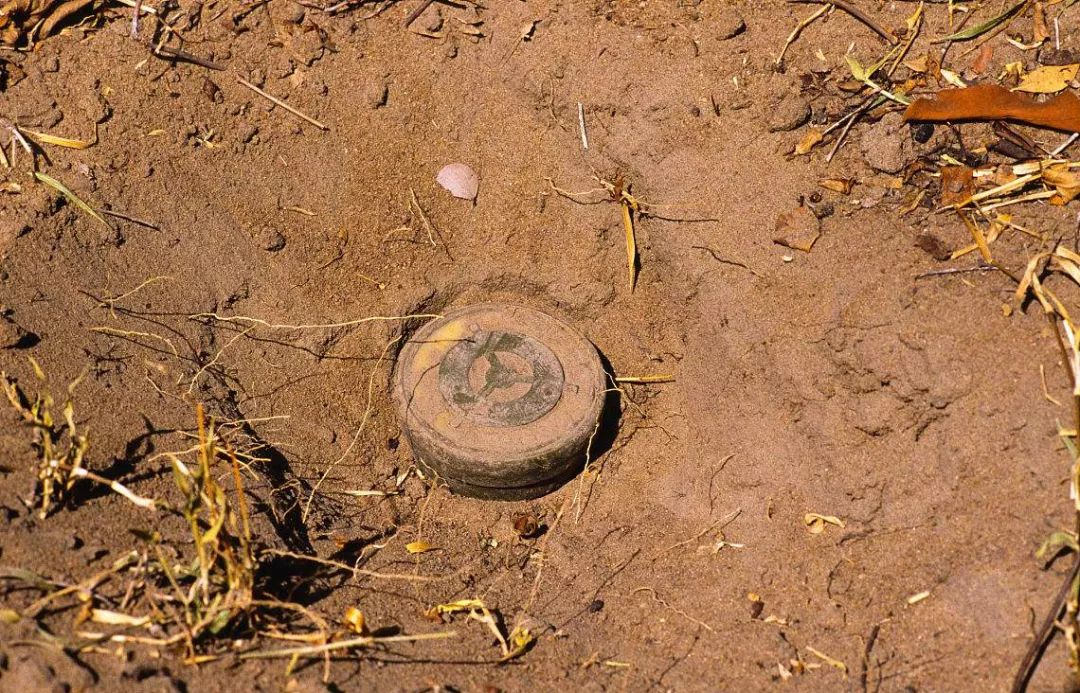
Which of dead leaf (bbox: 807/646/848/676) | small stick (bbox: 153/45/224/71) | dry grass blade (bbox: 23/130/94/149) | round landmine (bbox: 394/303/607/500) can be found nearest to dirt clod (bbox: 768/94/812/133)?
round landmine (bbox: 394/303/607/500)

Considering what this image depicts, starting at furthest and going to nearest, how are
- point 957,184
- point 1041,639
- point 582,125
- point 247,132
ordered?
1. point 582,125
2. point 247,132
3. point 957,184
4. point 1041,639

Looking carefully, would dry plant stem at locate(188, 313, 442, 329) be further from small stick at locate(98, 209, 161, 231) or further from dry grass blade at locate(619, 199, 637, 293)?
dry grass blade at locate(619, 199, 637, 293)

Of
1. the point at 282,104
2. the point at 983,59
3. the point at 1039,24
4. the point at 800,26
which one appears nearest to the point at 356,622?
the point at 282,104

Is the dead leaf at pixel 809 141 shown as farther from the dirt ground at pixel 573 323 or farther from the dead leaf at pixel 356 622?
the dead leaf at pixel 356 622

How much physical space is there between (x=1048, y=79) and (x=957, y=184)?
1.81 feet

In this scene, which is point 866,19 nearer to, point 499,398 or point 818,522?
point 818,522

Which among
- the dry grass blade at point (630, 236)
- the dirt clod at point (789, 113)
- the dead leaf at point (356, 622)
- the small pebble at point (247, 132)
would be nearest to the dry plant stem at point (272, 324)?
the small pebble at point (247, 132)

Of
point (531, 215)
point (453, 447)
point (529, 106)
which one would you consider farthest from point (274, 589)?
point (529, 106)

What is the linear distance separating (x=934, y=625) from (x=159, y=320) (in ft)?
9.45

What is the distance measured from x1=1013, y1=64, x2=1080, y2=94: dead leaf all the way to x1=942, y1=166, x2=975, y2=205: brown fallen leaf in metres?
0.40

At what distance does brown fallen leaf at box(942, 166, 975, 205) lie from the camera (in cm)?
344

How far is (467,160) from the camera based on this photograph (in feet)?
12.7

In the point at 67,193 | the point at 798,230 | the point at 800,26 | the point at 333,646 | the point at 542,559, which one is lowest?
the point at 542,559

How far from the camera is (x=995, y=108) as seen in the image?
350 centimetres
